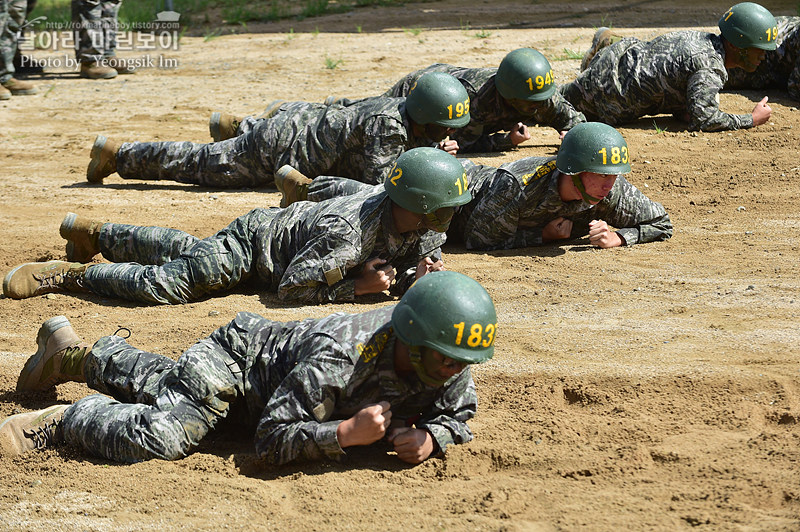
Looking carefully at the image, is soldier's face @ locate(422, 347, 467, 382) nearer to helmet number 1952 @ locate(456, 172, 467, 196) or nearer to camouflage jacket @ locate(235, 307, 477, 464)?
camouflage jacket @ locate(235, 307, 477, 464)

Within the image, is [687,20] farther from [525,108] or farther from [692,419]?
[692,419]

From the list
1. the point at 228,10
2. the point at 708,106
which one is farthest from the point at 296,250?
the point at 228,10

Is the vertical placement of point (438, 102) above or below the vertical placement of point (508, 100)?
above

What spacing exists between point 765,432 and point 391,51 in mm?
9996

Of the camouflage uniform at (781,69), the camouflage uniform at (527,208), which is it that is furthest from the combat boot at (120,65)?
the camouflage uniform at (781,69)

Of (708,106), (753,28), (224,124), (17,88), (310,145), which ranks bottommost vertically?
(17,88)

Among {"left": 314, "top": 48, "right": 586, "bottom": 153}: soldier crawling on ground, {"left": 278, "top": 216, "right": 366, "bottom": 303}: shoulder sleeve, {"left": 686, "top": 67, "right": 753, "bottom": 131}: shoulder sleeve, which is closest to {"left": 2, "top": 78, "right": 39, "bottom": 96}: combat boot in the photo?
{"left": 314, "top": 48, "right": 586, "bottom": 153}: soldier crawling on ground

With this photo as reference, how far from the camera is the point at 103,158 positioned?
29.3 ft

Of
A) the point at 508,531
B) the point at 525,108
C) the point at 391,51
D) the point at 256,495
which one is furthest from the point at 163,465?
the point at 391,51

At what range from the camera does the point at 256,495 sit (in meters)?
4.13

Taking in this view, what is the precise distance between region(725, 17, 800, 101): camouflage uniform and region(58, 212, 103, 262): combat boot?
760cm

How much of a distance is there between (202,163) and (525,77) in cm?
316

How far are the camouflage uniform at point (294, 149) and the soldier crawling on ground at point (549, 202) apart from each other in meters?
0.69

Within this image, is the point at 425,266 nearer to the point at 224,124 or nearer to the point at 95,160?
the point at 224,124
